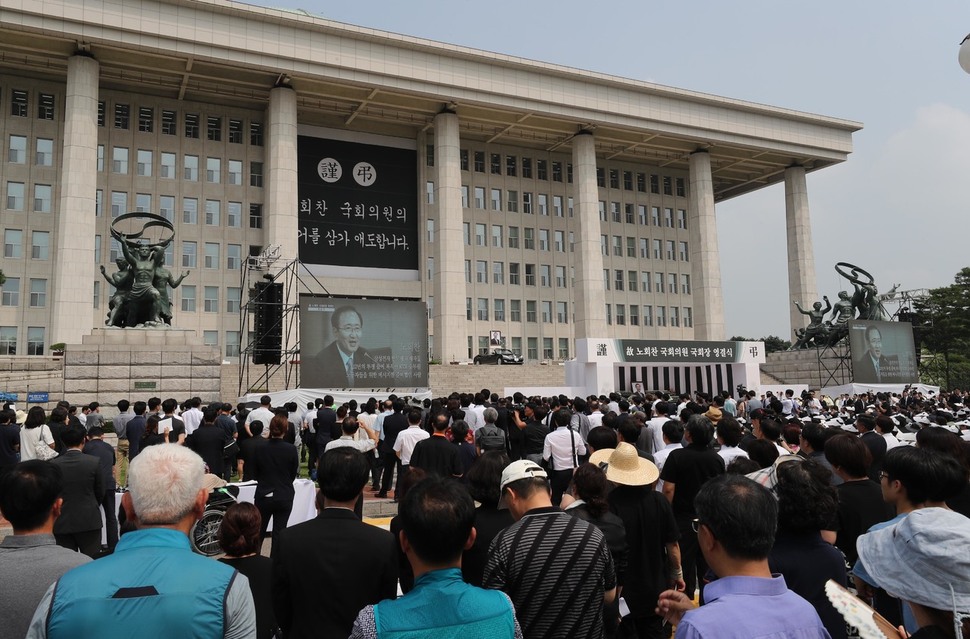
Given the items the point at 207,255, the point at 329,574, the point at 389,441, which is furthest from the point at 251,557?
the point at 207,255

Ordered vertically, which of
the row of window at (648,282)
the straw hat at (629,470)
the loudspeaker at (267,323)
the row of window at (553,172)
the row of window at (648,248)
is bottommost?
the straw hat at (629,470)

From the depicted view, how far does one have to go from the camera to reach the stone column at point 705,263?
52.4 m

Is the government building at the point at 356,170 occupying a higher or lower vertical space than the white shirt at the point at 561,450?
higher

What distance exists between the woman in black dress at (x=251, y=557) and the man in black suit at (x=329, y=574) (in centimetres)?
26

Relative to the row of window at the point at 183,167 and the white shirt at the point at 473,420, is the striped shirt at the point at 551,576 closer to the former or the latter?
the white shirt at the point at 473,420

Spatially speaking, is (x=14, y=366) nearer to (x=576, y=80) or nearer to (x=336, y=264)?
(x=336, y=264)

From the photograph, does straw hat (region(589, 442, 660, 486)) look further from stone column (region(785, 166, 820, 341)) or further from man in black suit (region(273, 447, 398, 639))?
stone column (region(785, 166, 820, 341))

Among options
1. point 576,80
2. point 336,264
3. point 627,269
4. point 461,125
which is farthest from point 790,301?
point 336,264

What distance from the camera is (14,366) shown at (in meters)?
30.5

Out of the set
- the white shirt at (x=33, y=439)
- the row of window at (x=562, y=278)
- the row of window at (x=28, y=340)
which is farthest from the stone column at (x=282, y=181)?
the white shirt at (x=33, y=439)

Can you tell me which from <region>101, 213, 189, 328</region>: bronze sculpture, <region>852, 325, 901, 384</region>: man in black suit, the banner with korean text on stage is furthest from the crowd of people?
the banner with korean text on stage

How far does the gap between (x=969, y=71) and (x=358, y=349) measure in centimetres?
1874

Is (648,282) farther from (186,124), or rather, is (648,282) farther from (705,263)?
(186,124)

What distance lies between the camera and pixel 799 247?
55.7 metres
